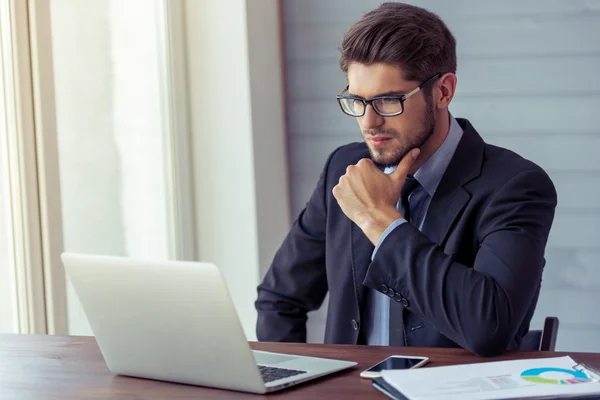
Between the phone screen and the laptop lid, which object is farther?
the phone screen

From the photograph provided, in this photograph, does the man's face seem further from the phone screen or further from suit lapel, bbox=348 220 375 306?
the phone screen

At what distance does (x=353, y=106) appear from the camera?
2.00 metres

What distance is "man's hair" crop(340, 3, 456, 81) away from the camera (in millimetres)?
1948

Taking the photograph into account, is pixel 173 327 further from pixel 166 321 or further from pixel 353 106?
pixel 353 106

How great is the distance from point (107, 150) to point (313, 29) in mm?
1028

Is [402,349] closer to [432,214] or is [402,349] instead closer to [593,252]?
[432,214]

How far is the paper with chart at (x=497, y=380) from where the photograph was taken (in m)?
1.25

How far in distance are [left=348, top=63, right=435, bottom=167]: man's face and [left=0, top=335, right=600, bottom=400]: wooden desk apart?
Answer: 526mm

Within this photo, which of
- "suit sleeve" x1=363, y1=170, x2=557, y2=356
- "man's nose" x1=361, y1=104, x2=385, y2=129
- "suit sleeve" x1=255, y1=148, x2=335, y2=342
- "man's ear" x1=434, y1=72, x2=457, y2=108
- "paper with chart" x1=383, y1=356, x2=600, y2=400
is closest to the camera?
"paper with chart" x1=383, y1=356, x2=600, y2=400

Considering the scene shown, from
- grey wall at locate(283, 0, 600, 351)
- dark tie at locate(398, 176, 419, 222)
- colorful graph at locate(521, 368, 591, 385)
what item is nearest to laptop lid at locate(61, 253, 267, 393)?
colorful graph at locate(521, 368, 591, 385)

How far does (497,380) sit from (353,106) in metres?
0.85

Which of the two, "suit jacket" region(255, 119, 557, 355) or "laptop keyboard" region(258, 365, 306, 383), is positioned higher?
"suit jacket" region(255, 119, 557, 355)

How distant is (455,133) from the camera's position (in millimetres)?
2066

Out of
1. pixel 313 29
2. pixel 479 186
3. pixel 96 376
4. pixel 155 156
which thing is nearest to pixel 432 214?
pixel 479 186
